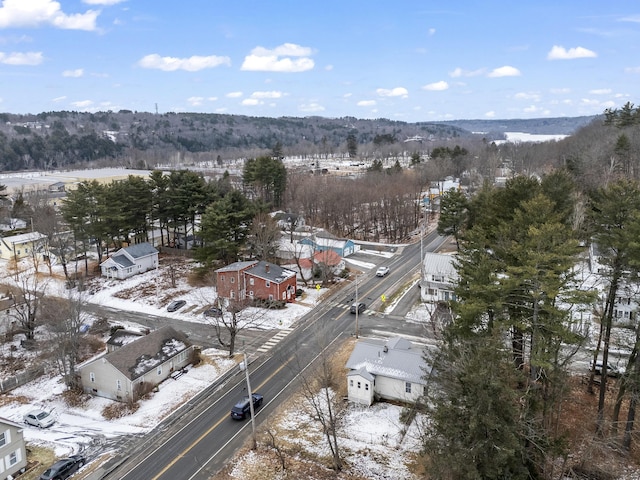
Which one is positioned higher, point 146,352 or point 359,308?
point 146,352

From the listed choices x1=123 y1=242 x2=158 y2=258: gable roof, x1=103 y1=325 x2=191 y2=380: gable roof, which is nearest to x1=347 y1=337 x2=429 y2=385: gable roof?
x1=103 y1=325 x2=191 y2=380: gable roof

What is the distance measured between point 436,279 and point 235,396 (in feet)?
66.7

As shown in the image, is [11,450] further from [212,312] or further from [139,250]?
[139,250]

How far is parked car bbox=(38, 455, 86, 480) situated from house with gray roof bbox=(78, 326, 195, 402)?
5.61 metres

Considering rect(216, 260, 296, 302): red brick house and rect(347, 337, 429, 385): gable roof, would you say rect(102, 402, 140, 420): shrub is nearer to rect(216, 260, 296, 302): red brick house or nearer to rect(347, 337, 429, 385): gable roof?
rect(347, 337, 429, 385): gable roof

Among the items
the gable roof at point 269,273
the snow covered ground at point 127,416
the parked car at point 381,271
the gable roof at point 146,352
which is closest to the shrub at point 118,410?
the snow covered ground at point 127,416

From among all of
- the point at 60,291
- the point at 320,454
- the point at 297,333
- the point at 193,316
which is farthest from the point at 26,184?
the point at 320,454

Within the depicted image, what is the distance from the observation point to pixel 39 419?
23.8 meters

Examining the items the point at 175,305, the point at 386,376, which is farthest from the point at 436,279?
the point at 175,305

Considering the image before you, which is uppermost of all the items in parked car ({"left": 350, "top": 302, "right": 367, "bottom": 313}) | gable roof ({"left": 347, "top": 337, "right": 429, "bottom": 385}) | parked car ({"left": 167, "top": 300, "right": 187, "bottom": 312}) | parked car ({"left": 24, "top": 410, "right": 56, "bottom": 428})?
gable roof ({"left": 347, "top": 337, "right": 429, "bottom": 385})

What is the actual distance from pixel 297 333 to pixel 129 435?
13.8m

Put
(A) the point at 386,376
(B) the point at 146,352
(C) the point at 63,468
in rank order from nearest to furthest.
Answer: (C) the point at 63,468 → (A) the point at 386,376 → (B) the point at 146,352

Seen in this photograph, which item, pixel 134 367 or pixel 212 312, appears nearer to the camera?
pixel 134 367

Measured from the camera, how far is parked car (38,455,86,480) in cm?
1936
